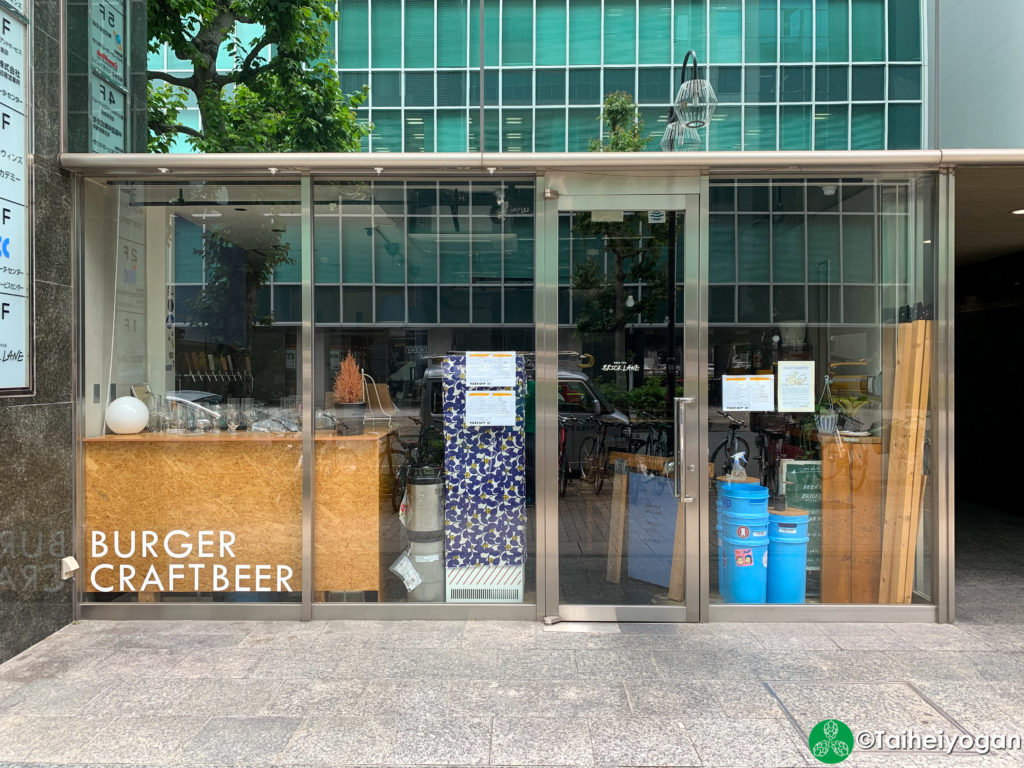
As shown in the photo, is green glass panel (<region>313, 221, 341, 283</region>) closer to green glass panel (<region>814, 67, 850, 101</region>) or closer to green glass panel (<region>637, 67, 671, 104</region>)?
green glass panel (<region>637, 67, 671, 104</region>)

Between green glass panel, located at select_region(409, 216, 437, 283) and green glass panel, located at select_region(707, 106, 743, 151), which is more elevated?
green glass panel, located at select_region(707, 106, 743, 151)

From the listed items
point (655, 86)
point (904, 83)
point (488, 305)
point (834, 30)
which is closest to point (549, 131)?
point (655, 86)

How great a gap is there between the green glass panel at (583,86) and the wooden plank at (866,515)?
3.10 m

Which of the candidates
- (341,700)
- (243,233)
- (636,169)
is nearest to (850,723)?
(341,700)

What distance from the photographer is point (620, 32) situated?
4703 mm

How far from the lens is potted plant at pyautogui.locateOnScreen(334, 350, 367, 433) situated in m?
4.93

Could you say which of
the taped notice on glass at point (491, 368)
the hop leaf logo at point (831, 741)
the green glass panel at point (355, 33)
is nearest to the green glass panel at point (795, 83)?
the taped notice on glass at point (491, 368)

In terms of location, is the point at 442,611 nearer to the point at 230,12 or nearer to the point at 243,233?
the point at 243,233

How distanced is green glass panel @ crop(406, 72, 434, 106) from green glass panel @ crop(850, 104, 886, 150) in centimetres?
286

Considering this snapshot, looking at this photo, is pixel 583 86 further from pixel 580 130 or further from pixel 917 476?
pixel 917 476

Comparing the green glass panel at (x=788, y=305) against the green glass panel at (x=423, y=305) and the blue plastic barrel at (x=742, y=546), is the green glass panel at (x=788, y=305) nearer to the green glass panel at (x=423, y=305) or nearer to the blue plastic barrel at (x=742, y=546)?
the blue plastic barrel at (x=742, y=546)

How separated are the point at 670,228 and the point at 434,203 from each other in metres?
1.69

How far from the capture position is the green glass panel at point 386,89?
4.75 metres

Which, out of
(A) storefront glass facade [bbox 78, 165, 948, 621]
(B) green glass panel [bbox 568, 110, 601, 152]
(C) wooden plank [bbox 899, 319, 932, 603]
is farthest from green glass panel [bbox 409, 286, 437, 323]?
(C) wooden plank [bbox 899, 319, 932, 603]
